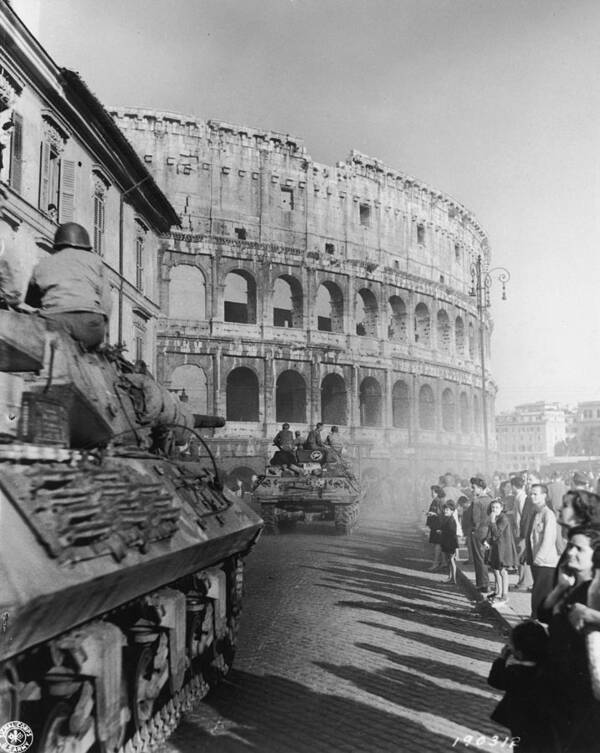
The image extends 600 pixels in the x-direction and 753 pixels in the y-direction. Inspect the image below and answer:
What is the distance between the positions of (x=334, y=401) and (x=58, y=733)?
34510mm

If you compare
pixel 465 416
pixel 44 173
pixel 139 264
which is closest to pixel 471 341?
pixel 465 416

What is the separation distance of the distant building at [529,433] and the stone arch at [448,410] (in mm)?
18251

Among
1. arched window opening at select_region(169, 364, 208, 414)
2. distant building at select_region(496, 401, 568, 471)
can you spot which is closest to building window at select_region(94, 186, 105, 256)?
arched window opening at select_region(169, 364, 208, 414)

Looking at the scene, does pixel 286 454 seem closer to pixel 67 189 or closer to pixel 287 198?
pixel 67 189

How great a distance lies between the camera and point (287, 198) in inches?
1455

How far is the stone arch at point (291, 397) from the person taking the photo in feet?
119

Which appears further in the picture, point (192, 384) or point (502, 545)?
point (192, 384)

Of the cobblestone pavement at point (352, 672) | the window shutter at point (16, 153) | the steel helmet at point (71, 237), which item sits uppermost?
the window shutter at point (16, 153)

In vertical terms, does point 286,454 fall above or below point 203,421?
below

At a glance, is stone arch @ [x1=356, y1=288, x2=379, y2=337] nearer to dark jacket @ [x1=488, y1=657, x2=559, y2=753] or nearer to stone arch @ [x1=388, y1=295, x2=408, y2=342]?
stone arch @ [x1=388, y1=295, x2=408, y2=342]

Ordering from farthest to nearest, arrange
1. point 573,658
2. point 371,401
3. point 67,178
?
point 371,401 → point 67,178 → point 573,658

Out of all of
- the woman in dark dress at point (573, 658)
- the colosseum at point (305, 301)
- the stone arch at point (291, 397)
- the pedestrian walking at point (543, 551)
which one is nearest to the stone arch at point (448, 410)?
the colosseum at point (305, 301)

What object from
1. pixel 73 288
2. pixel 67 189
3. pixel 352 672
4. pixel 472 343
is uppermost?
pixel 472 343

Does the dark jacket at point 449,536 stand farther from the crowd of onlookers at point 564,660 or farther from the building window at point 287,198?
the building window at point 287,198
